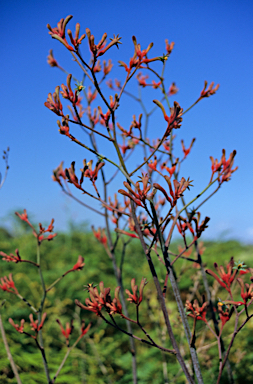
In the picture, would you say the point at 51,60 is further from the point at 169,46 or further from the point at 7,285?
the point at 7,285

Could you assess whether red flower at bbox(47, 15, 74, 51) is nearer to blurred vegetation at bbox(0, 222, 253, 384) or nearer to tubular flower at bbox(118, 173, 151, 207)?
tubular flower at bbox(118, 173, 151, 207)

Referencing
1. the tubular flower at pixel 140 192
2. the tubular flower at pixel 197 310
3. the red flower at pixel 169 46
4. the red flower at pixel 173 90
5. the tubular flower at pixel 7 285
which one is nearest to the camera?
the tubular flower at pixel 140 192

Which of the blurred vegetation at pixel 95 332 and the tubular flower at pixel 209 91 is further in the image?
the blurred vegetation at pixel 95 332

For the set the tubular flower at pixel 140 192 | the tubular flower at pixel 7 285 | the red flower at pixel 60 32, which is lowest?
the tubular flower at pixel 7 285

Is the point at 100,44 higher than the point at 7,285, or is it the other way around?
the point at 100,44

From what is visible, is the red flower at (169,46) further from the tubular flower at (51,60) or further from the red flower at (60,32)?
the red flower at (60,32)

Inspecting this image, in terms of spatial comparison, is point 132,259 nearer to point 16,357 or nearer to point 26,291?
point 26,291

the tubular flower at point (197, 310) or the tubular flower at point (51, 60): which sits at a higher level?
the tubular flower at point (51, 60)

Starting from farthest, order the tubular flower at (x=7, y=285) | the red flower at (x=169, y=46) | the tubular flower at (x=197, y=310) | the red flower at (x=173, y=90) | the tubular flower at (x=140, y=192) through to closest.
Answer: the red flower at (x=173, y=90) < the red flower at (x=169, y=46) < the tubular flower at (x=7, y=285) < the tubular flower at (x=197, y=310) < the tubular flower at (x=140, y=192)

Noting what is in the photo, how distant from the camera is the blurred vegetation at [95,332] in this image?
2379 millimetres

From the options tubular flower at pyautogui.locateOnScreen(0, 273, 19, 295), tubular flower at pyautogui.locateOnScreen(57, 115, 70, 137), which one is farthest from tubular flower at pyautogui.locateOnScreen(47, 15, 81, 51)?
tubular flower at pyautogui.locateOnScreen(0, 273, 19, 295)

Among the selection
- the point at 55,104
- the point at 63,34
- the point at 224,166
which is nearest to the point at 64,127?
the point at 55,104

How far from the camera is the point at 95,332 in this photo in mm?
3363

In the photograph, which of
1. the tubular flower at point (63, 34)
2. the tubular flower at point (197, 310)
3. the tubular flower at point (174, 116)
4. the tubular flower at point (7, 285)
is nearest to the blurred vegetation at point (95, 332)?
the tubular flower at point (197, 310)
